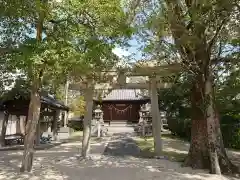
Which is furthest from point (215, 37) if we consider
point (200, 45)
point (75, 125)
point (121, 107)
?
point (121, 107)

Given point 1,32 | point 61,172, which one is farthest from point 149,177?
point 1,32

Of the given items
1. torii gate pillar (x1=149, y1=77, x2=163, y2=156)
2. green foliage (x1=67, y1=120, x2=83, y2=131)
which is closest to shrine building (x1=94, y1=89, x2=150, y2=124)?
green foliage (x1=67, y1=120, x2=83, y2=131)

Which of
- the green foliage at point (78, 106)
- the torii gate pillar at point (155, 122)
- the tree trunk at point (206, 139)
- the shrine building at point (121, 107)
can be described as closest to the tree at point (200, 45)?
the tree trunk at point (206, 139)

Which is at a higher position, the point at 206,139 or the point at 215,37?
the point at 215,37

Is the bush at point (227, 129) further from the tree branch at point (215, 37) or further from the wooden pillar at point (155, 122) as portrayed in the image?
the tree branch at point (215, 37)

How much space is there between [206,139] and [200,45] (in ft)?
11.3

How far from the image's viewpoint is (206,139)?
32.0 ft

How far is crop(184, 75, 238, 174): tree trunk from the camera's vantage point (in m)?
8.68

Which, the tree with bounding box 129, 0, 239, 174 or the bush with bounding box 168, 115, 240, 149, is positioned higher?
the tree with bounding box 129, 0, 239, 174

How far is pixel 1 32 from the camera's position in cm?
795

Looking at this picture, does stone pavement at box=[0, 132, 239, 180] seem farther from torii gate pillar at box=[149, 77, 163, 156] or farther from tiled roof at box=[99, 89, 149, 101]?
tiled roof at box=[99, 89, 149, 101]

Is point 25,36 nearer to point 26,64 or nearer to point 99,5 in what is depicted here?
point 26,64

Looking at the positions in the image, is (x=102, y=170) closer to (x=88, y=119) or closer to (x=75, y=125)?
(x=88, y=119)

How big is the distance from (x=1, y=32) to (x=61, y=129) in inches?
710
